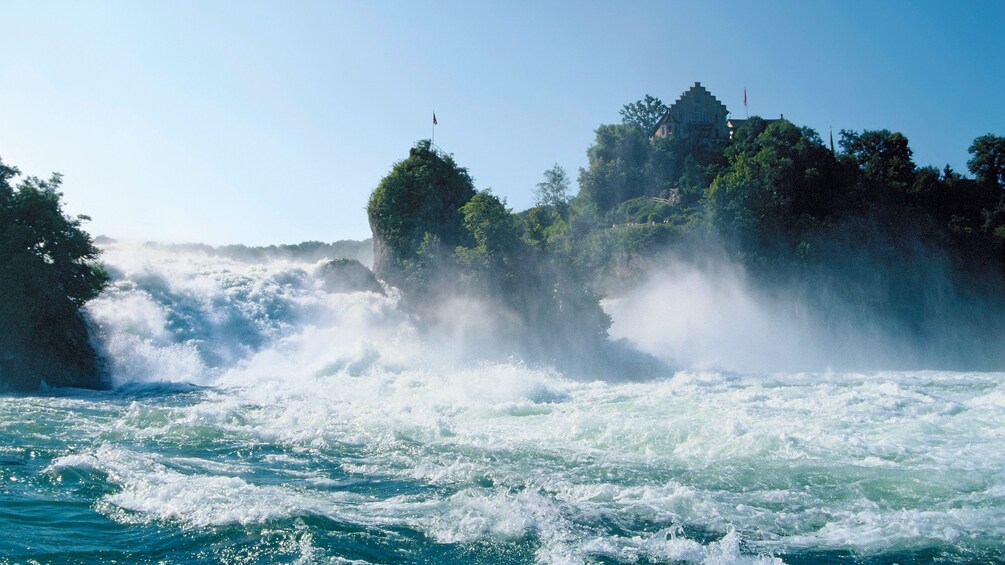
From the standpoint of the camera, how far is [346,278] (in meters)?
35.6

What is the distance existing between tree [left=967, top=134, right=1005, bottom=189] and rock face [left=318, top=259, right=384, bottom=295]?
4559 centimetres

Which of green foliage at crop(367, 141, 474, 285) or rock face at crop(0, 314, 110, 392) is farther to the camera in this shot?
green foliage at crop(367, 141, 474, 285)

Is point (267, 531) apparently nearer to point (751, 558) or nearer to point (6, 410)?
point (751, 558)

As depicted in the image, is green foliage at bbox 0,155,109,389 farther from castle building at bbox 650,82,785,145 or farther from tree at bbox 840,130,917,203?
castle building at bbox 650,82,785,145

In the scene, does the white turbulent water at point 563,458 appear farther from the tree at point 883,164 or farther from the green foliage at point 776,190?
the tree at point 883,164

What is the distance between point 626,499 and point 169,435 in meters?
10.2

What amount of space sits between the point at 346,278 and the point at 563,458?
24.0 metres

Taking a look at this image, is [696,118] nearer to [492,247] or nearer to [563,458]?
[492,247]

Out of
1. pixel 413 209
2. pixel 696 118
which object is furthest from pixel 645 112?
pixel 413 209

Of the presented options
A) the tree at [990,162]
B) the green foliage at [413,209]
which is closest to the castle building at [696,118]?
the tree at [990,162]

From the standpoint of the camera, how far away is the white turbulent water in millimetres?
9703

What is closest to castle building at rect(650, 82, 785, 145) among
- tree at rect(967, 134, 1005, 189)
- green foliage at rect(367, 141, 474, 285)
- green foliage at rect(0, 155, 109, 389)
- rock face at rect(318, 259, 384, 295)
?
tree at rect(967, 134, 1005, 189)

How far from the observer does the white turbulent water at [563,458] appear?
382 inches

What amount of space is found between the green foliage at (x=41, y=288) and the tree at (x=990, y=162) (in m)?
57.8
